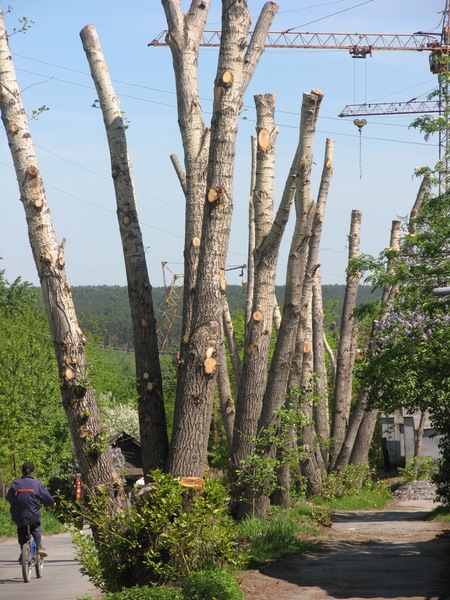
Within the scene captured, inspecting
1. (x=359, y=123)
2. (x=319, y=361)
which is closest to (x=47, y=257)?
(x=319, y=361)

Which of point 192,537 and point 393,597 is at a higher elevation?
point 192,537

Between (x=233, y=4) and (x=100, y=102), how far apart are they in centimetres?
181

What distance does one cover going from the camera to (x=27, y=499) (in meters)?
13.6

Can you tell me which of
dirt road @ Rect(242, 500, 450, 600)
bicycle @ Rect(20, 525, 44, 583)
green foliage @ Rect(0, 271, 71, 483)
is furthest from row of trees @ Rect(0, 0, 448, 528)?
green foliage @ Rect(0, 271, 71, 483)

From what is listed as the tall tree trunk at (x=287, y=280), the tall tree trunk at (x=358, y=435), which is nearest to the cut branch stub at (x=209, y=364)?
the tall tree trunk at (x=287, y=280)

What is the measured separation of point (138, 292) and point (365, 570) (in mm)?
4884

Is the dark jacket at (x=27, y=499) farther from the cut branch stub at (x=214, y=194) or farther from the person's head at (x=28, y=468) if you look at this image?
the cut branch stub at (x=214, y=194)

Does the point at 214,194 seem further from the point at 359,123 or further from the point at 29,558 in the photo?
the point at 359,123

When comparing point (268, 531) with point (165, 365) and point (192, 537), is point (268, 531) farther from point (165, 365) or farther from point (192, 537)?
point (165, 365)

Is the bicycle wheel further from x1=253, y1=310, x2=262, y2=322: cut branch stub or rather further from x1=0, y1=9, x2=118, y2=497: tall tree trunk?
x1=0, y1=9, x2=118, y2=497: tall tree trunk

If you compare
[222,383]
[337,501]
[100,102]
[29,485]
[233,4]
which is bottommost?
[337,501]

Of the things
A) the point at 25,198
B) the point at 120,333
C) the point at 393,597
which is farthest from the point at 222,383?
the point at 120,333

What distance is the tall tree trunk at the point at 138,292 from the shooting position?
1028cm

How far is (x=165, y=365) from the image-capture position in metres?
73.7
